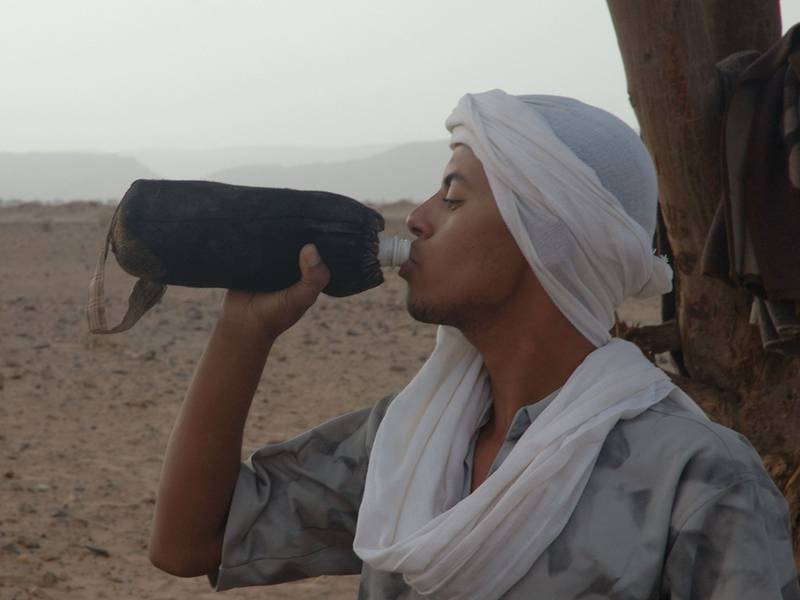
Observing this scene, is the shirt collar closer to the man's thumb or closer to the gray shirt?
the gray shirt

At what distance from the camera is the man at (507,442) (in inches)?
70.7

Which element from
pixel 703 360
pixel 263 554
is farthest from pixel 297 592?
pixel 263 554

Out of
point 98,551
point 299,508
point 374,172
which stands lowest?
point 374,172

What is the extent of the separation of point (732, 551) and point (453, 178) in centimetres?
81

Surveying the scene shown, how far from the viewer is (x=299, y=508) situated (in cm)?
232

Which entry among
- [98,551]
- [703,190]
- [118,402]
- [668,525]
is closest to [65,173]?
[118,402]

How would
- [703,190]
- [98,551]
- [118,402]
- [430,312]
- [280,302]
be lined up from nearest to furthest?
[430,312] → [280,302] → [703,190] → [98,551] → [118,402]

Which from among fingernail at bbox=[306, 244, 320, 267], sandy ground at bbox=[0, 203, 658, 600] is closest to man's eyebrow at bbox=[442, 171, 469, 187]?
fingernail at bbox=[306, 244, 320, 267]

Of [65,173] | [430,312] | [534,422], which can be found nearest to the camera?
[534,422]

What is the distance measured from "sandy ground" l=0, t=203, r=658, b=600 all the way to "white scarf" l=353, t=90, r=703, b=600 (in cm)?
327

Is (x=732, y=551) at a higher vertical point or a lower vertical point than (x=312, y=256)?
lower

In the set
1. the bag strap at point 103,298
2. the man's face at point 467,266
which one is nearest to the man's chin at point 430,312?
the man's face at point 467,266

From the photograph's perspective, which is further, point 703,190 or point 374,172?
point 374,172

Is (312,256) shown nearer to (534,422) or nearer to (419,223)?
(419,223)
